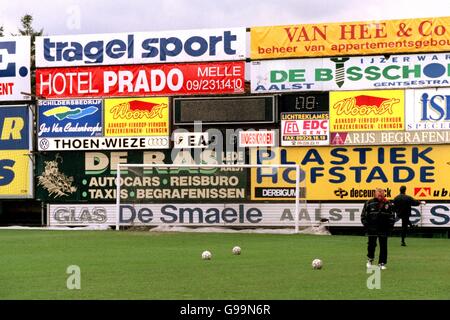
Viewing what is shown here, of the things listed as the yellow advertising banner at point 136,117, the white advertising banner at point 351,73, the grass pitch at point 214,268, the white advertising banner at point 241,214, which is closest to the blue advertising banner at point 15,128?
the yellow advertising banner at point 136,117

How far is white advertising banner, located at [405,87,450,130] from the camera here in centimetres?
3184

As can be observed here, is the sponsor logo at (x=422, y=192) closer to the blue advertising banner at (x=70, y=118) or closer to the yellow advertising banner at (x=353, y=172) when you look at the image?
the yellow advertising banner at (x=353, y=172)

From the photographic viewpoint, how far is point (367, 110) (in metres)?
32.7

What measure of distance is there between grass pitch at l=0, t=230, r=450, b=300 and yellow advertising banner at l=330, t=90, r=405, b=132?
5033mm

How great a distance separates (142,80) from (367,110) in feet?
30.7

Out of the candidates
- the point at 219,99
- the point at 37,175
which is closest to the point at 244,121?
the point at 219,99

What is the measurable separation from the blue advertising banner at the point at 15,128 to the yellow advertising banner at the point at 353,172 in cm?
981

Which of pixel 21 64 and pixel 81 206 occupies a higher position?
pixel 21 64

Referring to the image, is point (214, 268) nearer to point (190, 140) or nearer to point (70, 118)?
point (190, 140)

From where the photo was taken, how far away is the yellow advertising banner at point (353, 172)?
106 feet
